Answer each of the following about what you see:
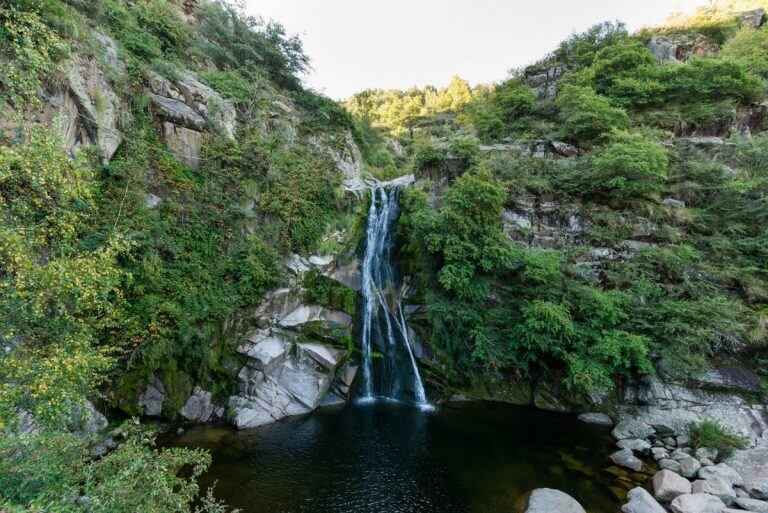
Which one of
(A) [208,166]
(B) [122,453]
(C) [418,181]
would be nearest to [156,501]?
(B) [122,453]

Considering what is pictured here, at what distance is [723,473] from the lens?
8570 millimetres

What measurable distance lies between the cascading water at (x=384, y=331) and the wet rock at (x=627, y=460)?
265 inches

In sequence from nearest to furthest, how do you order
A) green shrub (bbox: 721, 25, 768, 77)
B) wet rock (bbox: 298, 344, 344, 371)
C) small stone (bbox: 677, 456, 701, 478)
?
small stone (bbox: 677, 456, 701, 478) < wet rock (bbox: 298, 344, 344, 371) < green shrub (bbox: 721, 25, 768, 77)

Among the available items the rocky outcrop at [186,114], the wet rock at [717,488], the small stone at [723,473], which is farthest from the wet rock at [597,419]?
the rocky outcrop at [186,114]

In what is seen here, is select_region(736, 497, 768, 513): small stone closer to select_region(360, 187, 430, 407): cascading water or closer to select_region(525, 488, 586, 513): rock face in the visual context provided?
select_region(525, 488, 586, 513): rock face

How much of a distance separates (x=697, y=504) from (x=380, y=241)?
14.6 meters

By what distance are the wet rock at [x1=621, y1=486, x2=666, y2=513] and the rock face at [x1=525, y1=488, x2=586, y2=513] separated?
4.31ft

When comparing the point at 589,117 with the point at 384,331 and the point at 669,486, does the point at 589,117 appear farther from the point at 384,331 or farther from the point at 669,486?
the point at 669,486

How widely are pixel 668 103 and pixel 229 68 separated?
25804mm

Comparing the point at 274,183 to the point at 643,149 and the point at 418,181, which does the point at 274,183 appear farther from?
the point at 643,149

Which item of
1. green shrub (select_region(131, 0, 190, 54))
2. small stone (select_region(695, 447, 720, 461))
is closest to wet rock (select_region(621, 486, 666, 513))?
small stone (select_region(695, 447, 720, 461))

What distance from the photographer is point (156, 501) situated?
14.2ft

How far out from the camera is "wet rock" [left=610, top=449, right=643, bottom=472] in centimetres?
Answer: 930

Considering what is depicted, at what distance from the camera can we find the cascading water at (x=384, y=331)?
14.4 meters
